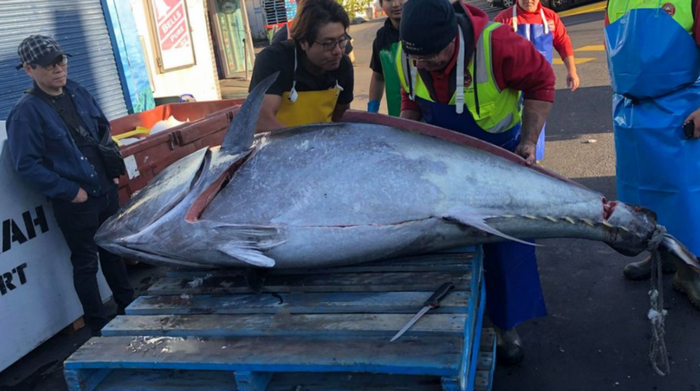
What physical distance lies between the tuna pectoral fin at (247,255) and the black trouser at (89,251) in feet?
5.39

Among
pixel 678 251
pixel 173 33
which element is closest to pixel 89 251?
pixel 678 251

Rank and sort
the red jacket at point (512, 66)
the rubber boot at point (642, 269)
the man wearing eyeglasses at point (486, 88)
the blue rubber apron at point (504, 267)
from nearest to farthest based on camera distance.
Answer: the man wearing eyeglasses at point (486, 88) → the red jacket at point (512, 66) → the blue rubber apron at point (504, 267) → the rubber boot at point (642, 269)

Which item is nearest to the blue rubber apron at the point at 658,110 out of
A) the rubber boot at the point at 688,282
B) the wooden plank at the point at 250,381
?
the rubber boot at the point at 688,282

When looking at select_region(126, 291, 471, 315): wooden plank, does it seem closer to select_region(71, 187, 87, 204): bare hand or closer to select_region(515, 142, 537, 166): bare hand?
select_region(515, 142, 537, 166): bare hand

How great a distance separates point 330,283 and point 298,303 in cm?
17

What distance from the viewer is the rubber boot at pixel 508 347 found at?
300cm

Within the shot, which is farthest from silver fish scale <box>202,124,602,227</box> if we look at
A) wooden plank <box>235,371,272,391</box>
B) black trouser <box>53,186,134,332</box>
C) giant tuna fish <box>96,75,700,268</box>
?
black trouser <box>53,186,134,332</box>

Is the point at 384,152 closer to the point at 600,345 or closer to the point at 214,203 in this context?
the point at 214,203

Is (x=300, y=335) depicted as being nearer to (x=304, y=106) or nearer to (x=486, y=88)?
(x=486, y=88)

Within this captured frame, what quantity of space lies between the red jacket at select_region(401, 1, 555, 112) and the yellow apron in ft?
2.39

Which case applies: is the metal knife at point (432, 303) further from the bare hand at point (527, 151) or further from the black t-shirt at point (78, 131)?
the black t-shirt at point (78, 131)

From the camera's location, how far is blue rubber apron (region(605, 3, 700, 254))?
3027 mm

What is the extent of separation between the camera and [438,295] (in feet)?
6.80

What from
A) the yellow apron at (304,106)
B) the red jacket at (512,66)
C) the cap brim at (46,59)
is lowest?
the yellow apron at (304,106)
